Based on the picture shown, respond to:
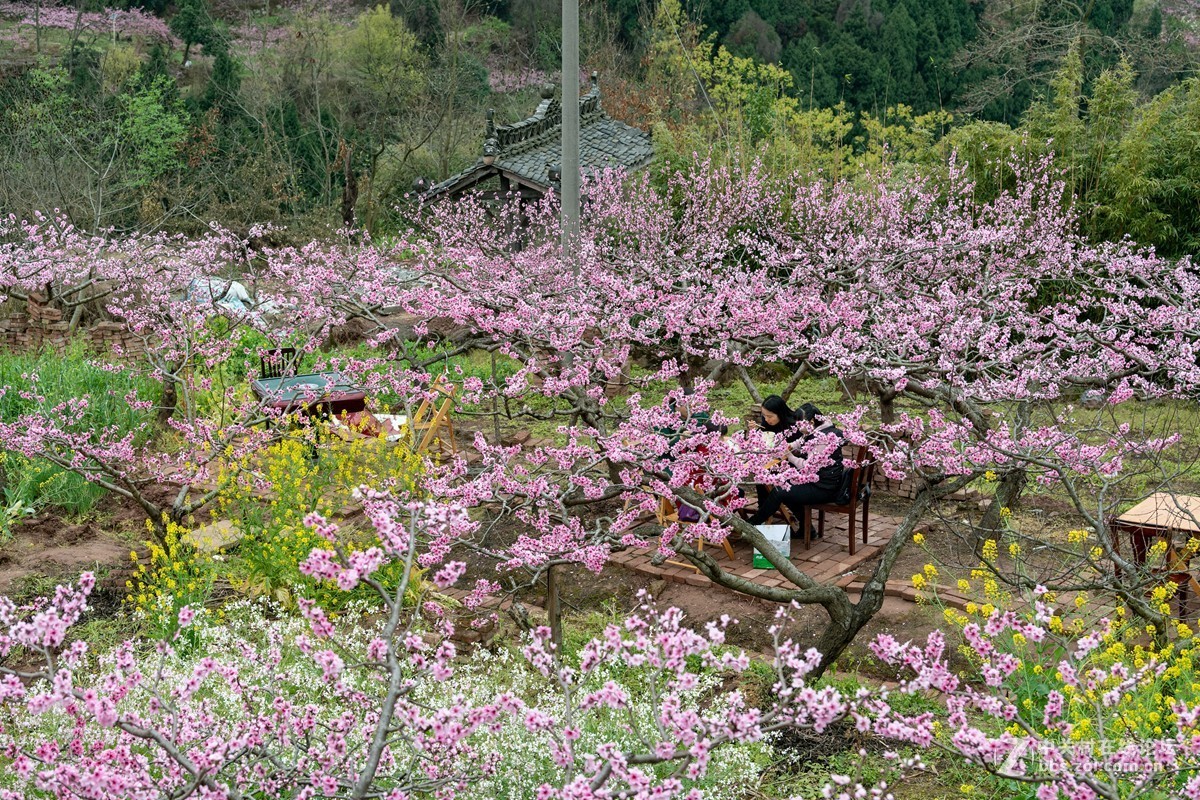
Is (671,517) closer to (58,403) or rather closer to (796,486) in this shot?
(796,486)

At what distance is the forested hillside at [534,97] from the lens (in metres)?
13.7

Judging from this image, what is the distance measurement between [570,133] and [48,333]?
23.2 ft

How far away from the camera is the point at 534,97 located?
1204 inches

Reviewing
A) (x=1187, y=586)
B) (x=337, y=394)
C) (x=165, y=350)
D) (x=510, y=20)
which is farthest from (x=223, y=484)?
(x=510, y=20)

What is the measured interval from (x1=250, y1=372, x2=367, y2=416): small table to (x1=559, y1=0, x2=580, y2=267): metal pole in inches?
88.8

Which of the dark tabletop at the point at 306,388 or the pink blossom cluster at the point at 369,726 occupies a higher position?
the pink blossom cluster at the point at 369,726

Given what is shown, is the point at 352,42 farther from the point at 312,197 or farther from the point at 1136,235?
the point at 1136,235

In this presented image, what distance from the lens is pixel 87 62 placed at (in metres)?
26.8

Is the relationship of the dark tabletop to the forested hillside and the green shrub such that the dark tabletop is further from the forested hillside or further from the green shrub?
the forested hillside

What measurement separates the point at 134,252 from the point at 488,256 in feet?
14.2

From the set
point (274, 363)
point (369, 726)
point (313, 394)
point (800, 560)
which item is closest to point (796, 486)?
point (800, 560)

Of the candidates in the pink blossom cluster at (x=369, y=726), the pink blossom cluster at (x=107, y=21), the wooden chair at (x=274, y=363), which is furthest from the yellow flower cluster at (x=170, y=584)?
the pink blossom cluster at (x=107, y=21)

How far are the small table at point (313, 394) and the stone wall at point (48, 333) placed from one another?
8.59 feet

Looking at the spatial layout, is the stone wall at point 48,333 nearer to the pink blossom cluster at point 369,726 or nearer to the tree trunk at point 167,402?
the tree trunk at point 167,402
